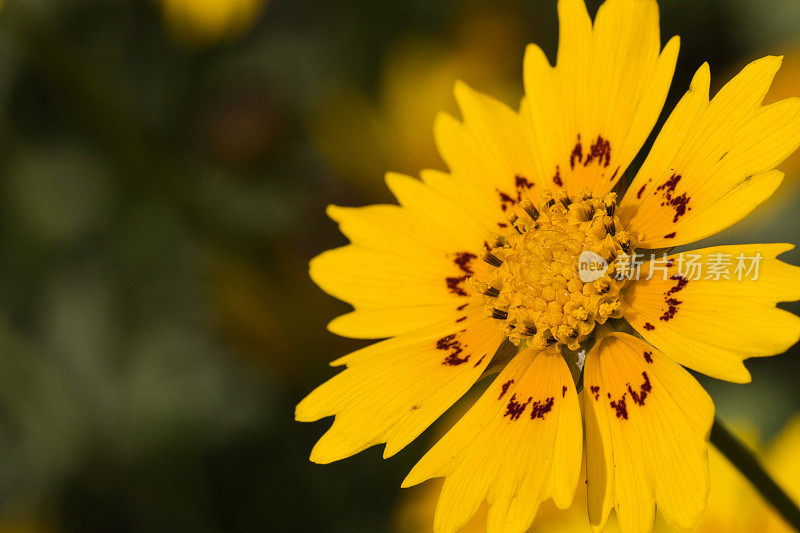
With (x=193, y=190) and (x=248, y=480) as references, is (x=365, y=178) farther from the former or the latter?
(x=248, y=480)

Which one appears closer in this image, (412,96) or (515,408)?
(515,408)

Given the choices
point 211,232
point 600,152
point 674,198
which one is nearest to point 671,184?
point 674,198

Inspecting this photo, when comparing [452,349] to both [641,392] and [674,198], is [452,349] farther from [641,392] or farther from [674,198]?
[674,198]

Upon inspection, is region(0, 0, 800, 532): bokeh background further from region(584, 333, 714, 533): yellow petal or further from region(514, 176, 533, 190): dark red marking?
region(584, 333, 714, 533): yellow petal

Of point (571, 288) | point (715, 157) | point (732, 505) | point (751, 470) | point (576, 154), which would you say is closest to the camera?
point (751, 470)

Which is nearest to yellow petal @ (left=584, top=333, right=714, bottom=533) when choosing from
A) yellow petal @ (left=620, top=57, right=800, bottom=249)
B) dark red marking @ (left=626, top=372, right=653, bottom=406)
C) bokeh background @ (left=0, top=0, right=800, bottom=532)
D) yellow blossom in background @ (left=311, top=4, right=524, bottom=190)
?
dark red marking @ (left=626, top=372, right=653, bottom=406)

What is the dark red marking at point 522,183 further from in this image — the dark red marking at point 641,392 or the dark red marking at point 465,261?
the dark red marking at point 641,392
